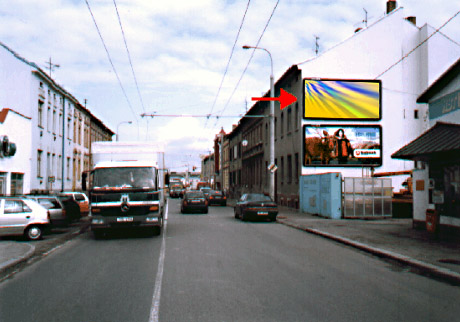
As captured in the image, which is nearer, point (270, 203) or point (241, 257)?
point (241, 257)

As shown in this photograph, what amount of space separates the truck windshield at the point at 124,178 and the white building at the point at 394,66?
16.8m

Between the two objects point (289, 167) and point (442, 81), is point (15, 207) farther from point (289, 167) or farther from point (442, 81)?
point (289, 167)

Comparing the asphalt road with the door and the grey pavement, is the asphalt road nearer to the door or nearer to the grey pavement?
the grey pavement

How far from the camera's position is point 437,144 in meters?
14.0

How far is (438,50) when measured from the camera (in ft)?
101

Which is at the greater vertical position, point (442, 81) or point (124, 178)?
point (442, 81)

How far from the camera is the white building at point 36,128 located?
2684 cm

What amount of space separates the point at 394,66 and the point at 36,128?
76.9 feet

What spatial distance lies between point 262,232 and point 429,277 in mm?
8999

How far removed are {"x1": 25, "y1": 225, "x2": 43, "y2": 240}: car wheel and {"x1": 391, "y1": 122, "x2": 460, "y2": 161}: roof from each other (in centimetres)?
1172

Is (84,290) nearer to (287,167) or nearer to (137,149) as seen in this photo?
(137,149)

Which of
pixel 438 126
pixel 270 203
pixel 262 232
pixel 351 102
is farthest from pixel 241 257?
pixel 351 102

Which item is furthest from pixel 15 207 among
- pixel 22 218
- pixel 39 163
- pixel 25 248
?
pixel 39 163

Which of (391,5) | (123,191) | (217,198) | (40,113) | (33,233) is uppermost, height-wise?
(391,5)
